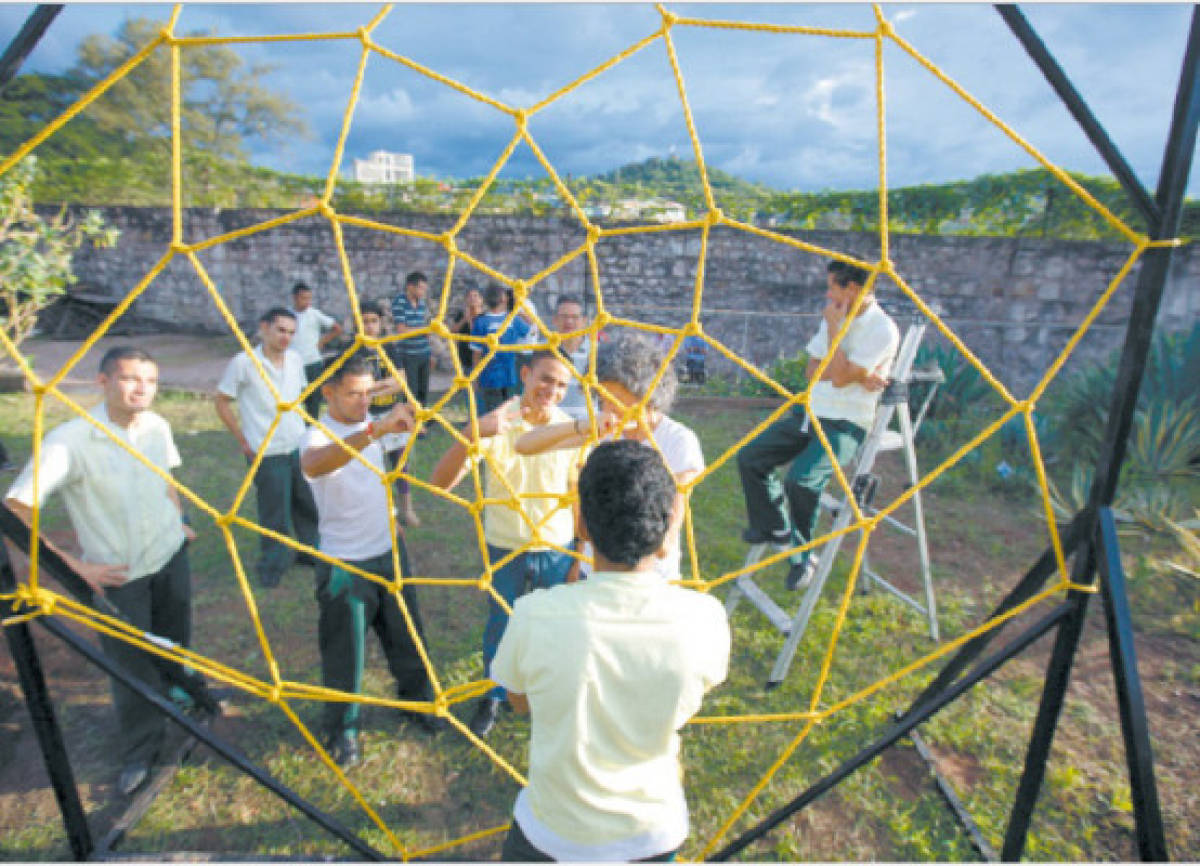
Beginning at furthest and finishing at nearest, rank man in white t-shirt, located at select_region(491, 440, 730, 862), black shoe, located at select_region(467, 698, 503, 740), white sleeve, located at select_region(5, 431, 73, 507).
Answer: black shoe, located at select_region(467, 698, 503, 740), white sleeve, located at select_region(5, 431, 73, 507), man in white t-shirt, located at select_region(491, 440, 730, 862)

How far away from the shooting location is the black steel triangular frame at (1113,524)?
1395 millimetres

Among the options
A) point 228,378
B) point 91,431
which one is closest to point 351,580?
point 91,431

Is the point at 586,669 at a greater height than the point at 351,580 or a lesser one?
greater

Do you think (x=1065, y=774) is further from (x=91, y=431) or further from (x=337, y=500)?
(x=91, y=431)

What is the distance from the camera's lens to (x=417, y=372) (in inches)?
241

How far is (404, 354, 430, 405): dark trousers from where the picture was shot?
6.05 m

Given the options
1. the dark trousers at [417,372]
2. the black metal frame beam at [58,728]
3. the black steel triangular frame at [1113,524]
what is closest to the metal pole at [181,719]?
the black metal frame beam at [58,728]

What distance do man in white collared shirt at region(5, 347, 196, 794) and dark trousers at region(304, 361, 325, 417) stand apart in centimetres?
279

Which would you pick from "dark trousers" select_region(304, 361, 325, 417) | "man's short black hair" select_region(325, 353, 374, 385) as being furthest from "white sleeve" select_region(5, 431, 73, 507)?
"dark trousers" select_region(304, 361, 325, 417)

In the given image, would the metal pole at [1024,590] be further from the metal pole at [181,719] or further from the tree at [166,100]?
the tree at [166,100]

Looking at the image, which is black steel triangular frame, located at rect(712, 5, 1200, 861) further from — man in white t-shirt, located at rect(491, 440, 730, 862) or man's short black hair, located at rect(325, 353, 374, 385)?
man's short black hair, located at rect(325, 353, 374, 385)

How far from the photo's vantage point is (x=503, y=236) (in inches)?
374

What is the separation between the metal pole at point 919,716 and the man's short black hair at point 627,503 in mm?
849

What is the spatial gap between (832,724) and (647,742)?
5.84 feet
